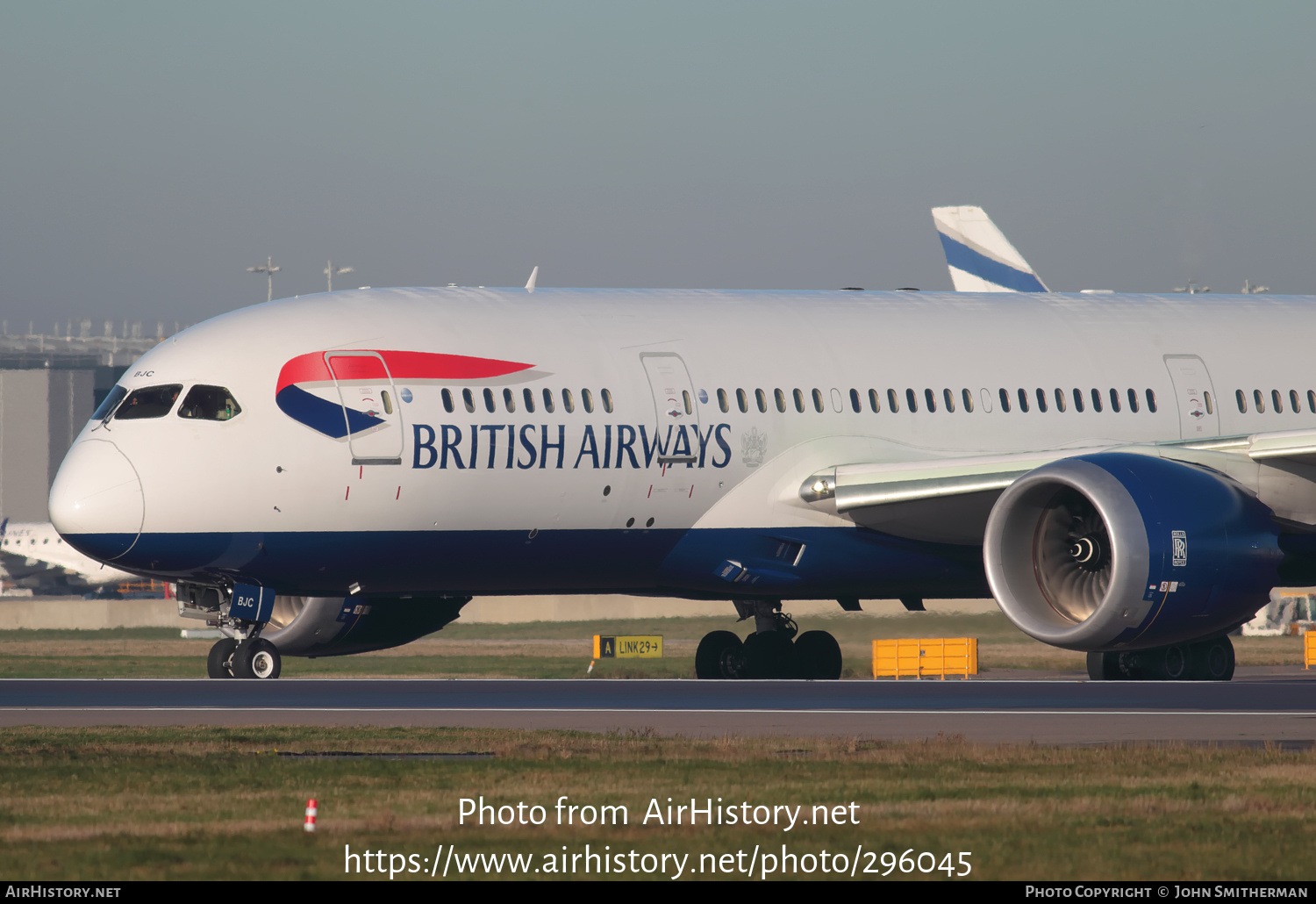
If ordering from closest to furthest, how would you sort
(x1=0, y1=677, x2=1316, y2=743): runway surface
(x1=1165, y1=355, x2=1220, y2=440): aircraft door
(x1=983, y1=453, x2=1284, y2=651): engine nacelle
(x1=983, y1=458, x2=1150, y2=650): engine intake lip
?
(x1=0, y1=677, x2=1316, y2=743): runway surface, (x1=983, y1=453, x2=1284, y2=651): engine nacelle, (x1=983, y1=458, x2=1150, y2=650): engine intake lip, (x1=1165, y1=355, x2=1220, y2=440): aircraft door

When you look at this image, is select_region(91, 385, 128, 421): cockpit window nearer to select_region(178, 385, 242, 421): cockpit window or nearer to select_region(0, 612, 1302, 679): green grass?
select_region(178, 385, 242, 421): cockpit window

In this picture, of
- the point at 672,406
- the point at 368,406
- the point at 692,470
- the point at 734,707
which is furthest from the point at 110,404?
the point at 734,707

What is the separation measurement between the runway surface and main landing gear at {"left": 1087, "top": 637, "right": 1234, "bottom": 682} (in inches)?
73.5

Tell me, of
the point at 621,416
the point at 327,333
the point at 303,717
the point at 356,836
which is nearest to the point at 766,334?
the point at 621,416

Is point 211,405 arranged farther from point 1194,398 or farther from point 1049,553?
point 1194,398

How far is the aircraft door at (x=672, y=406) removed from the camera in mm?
26297

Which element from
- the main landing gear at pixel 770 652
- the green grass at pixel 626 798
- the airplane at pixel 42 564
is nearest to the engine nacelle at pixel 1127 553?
the main landing gear at pixel 770 652

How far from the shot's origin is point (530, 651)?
54.8 m

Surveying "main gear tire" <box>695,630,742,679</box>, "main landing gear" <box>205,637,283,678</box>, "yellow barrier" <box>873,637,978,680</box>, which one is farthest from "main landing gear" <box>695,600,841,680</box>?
"main landing gear" <box>205,637,283,678</box>

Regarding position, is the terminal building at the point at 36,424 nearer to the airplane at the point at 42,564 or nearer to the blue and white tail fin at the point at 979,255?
the airplane at the point at 42,564

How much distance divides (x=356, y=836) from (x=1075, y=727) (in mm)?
8850

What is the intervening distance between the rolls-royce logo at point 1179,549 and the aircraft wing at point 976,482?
5.77 ft

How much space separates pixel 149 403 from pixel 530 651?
30812 millimetres

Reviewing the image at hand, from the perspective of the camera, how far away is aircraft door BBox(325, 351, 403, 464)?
2448 cm
